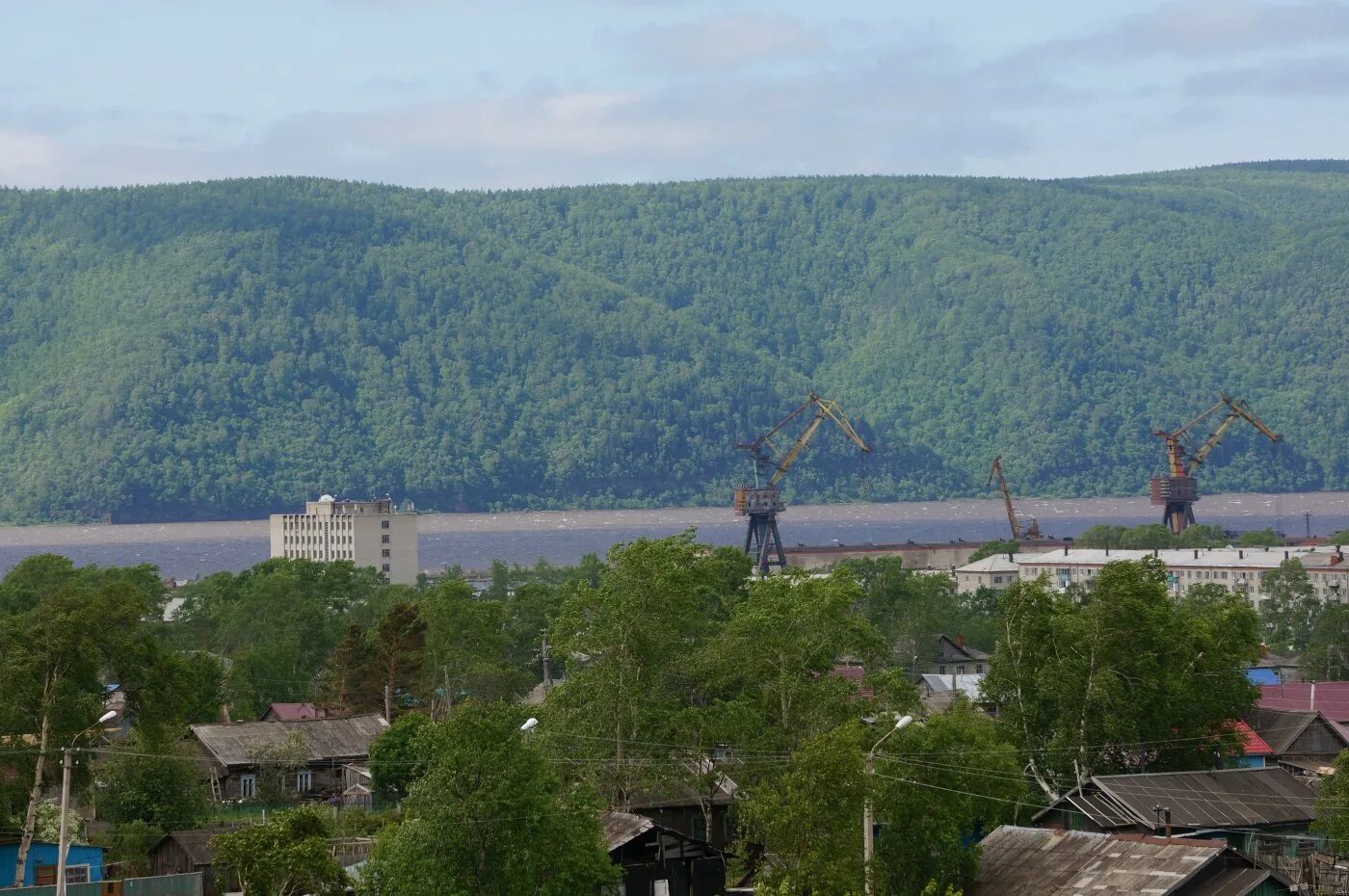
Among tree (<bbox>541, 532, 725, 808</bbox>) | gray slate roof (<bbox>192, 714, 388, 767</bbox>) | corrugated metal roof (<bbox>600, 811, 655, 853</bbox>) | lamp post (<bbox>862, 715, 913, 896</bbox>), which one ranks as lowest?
gray slate roof (<bbox>192, 714, 388, 767</bbox>)

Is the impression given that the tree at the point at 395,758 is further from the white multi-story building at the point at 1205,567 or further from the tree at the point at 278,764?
the white multi-story building at the point at 1205,567

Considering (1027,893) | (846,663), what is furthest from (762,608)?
(846,663)

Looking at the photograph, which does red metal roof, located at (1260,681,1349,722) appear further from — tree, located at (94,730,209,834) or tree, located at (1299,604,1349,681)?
tree, located at (94,730,209,834)

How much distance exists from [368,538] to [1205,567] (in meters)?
71.8

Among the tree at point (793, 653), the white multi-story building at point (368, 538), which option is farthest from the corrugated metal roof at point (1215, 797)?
the white multi-story building at point (368, 538)

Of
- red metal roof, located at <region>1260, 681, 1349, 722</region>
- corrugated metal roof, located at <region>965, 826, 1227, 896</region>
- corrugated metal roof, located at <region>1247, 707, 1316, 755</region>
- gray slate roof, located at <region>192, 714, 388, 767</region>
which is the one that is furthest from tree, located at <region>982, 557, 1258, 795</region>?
gray slate roof, located at <region>192, 714, 388, 767</region>

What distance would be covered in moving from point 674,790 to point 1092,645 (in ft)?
32.0

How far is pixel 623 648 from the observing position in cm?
4719

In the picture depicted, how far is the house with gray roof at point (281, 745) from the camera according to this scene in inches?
2416

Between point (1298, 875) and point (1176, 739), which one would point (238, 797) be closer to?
point (1176, 739)

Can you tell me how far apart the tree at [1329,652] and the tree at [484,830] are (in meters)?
56.2

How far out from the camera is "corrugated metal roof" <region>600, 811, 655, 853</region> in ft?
135

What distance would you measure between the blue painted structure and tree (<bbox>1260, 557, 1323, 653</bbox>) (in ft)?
239

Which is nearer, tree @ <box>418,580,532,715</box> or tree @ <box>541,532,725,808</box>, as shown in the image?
tree @ <box>541,532,725,808</box>
